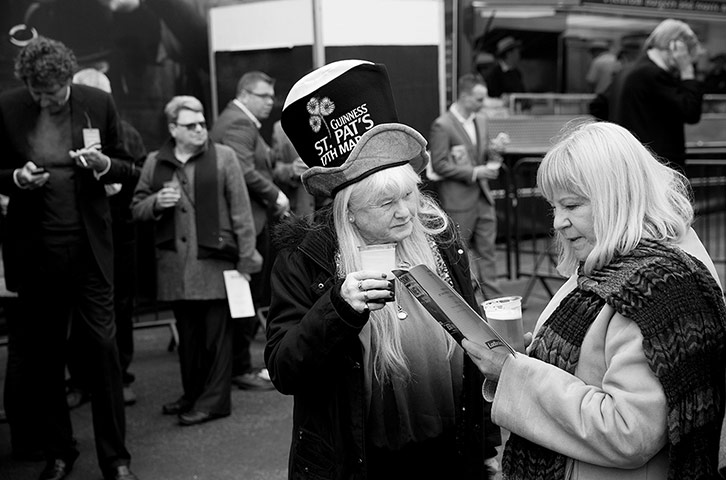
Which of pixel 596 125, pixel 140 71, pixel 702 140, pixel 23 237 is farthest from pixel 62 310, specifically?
pixel 702 140

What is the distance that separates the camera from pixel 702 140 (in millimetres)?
15234

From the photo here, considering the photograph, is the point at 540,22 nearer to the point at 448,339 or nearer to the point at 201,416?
the point at 201,416

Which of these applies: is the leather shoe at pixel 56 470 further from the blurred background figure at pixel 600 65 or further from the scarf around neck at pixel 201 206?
the blurred background figure at pixel 600 65

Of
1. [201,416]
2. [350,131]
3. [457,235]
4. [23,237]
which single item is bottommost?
[201,416]

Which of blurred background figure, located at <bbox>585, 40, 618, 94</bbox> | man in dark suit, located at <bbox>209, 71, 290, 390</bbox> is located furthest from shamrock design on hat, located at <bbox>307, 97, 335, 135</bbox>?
A: blurred background figure, located at <bbox>585, 40, 618, 94</bbox>

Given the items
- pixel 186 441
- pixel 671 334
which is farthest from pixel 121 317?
pixel 671 334

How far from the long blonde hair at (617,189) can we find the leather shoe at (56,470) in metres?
3.69

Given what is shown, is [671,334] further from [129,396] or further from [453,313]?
[129,396]

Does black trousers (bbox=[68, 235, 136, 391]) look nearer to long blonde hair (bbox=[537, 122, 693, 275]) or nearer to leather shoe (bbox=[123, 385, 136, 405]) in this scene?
leather shoe (bbox=[123, 385, 136, 405])

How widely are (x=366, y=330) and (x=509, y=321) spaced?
1.59ft

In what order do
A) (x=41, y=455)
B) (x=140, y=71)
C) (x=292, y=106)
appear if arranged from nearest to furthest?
1. (x=292, y=106)
2. (x=41, y=455)
3. (x=140, y=71)

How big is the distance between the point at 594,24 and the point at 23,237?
36.8 feet

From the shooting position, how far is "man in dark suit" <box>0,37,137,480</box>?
4.86 meters

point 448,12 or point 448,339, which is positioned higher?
point 448,12
